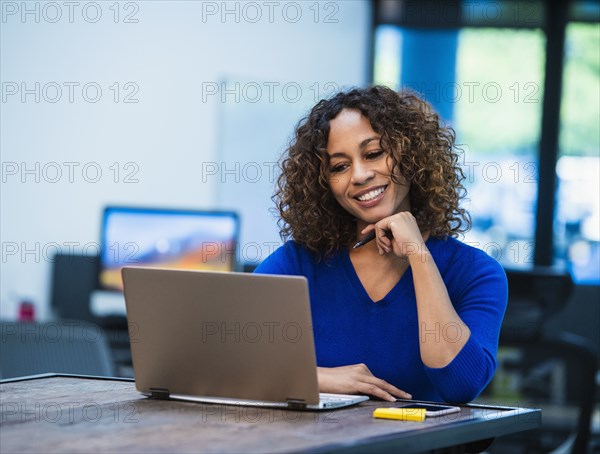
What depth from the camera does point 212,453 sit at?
127 cm

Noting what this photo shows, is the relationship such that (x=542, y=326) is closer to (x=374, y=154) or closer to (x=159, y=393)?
(x=374, y=154)

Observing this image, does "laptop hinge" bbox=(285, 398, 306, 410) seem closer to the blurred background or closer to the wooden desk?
the wooden desk

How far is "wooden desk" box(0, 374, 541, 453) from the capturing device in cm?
133

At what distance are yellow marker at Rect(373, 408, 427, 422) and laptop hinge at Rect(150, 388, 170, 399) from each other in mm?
402

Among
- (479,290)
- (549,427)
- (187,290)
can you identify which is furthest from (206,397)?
(549,427)

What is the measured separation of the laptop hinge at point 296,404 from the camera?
1636 mm

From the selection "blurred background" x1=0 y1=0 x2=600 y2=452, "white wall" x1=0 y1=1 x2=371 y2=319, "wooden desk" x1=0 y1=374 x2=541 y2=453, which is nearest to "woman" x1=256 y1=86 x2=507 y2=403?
"wooden desk" x1=0 y1=374 x2=541 y2=453

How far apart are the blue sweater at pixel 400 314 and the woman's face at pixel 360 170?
126mm

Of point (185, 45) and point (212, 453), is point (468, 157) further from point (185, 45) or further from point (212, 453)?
point (212, 453)

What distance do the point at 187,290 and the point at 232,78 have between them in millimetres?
4127

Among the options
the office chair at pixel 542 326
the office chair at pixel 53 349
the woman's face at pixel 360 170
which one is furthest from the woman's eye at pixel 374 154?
the office chair at pixel 542 326

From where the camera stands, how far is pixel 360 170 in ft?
6.78

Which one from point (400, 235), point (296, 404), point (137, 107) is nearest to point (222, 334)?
point (296, 404)

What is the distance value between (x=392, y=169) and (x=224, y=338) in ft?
1.98
